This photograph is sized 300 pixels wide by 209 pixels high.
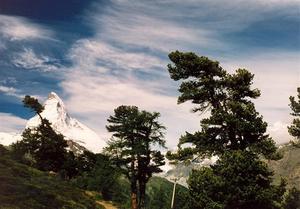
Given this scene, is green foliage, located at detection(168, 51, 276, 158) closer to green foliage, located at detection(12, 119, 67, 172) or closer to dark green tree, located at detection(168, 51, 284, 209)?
dark green tree, located at detection(168, 51, 284, 209)

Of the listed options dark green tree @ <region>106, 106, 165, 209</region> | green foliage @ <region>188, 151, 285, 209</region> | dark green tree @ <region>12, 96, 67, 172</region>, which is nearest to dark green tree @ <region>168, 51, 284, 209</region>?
green foliage @ <region>188, 151, 285, 209</region>

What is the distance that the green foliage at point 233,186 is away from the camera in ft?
105

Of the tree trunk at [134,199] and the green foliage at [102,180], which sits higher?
the green foliage at [102,180]

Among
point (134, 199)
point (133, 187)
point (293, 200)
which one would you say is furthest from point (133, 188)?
point (293, 200)

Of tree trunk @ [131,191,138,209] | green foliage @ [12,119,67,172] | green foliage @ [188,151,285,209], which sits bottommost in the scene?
tree trunk @ [131,191,138,209]

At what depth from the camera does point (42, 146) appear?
7069cm

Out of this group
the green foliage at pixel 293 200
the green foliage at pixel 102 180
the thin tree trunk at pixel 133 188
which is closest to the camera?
the green foliage at pixel 293 200

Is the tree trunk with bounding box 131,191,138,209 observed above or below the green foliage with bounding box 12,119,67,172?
below

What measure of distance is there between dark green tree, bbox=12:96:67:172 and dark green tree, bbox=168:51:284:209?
3879 centimetres

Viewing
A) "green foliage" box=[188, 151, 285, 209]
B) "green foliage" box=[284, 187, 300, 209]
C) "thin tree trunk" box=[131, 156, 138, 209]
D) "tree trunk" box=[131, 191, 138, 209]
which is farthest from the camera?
"thin tree trunk" box=[131, 156, 138, 209]

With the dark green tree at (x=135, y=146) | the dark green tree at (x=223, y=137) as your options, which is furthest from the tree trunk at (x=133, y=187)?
the dark green tree at (x=223, y=137)

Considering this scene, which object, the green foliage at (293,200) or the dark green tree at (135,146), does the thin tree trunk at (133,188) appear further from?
the green foliage at (293,200)

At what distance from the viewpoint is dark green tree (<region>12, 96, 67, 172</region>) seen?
7006cm

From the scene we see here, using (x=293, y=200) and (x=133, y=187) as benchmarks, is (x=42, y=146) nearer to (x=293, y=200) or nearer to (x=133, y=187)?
(x=133, y=187)
